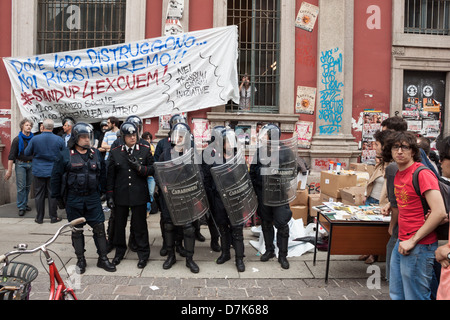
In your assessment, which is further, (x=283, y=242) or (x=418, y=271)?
(x=283, y=242)

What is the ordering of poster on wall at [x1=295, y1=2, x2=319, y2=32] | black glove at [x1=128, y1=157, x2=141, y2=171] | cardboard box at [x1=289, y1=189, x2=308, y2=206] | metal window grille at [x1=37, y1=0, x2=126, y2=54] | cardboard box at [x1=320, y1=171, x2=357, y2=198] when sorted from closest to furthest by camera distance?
black glove at [x1=128, y1=157, x2=141, y2=171] < cardboard box at [x1=320, y1=171, x2=357, y2=198] < cardboard box at [x1=289, y1=189, x2=308, y2=206] < poster on wall at [x1=295, y1=2, x2=319, y2=32] < metal window grille at [x1=37, y1=0, x2=126, y2=54]

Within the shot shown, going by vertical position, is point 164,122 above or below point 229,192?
above

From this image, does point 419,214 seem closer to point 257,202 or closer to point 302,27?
point 257,202

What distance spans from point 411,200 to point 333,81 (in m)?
6.27

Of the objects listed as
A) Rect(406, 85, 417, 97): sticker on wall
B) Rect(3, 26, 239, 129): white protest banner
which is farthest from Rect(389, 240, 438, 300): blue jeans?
Rect(406, 85, 417, 97): sticker on wall

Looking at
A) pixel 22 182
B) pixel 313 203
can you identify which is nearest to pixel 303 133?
pixel 313 203

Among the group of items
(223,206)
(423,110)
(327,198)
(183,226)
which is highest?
(423,110)

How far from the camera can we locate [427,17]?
31.3ft

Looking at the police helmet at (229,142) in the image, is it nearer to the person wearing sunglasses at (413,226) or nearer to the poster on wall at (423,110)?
the person wearing sunglasses at (413,226)

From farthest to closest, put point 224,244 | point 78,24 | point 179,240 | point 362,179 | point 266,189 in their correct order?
1. point 78,24
2. point 362,179
3. point 179,240
4. point 224,244
5. point 266,189

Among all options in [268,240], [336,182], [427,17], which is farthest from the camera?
[427,17]

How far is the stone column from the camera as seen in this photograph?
8.87 metres

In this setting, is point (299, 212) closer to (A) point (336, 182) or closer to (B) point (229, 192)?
(A) point (336, 182)

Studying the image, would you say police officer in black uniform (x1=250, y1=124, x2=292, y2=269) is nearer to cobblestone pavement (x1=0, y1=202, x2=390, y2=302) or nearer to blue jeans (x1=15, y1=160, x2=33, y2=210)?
cobblestone pavement (x1=0, y1=202, x2=390, y2=302)
